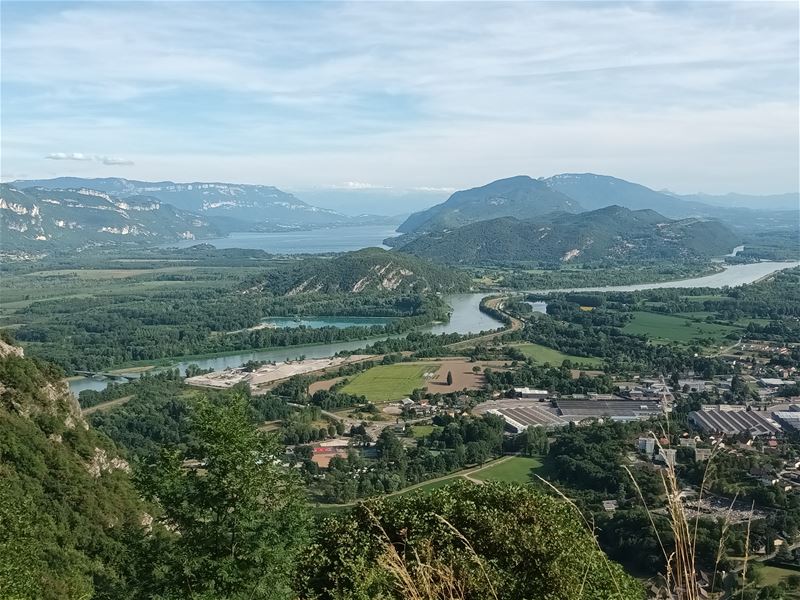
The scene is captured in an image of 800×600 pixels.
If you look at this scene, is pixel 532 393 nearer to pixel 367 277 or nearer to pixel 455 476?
pixel 455 476

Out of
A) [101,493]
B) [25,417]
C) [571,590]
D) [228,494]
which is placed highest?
[228,494]

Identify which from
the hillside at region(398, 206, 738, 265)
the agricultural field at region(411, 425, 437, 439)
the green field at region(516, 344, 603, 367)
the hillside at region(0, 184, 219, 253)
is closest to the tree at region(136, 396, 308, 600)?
the agricultural field at region(411, 425, 437, 439)

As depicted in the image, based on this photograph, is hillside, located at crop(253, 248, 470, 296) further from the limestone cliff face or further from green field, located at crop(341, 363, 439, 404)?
the limestone cliff face

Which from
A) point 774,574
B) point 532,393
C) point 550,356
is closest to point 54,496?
point 774,574

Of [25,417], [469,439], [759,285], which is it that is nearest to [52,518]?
[25,417]

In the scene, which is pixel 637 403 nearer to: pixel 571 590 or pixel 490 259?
pixel 571 590
